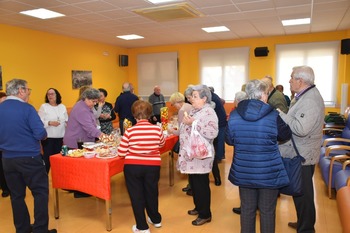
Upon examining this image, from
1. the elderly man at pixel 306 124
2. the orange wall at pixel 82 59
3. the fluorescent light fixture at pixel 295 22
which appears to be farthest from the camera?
the orange wall at pixel 82 59

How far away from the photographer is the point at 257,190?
2.26m

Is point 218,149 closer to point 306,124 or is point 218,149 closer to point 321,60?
point 306,124

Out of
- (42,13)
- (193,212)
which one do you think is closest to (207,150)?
(193,212)

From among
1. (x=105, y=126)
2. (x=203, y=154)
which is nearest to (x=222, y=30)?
(x=105, y=126)

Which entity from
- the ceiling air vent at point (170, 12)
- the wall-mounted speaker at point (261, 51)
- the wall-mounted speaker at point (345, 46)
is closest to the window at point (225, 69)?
the wall-mounted speaker at point (261, 51)

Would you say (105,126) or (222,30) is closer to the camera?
(105,126)

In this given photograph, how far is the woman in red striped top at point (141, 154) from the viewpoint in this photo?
2625 millimetres

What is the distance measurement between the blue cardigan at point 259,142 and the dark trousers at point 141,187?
91 centimetres

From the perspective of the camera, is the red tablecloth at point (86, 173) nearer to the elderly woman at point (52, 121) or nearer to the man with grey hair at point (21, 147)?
the man with grey hair at point (21, 147)

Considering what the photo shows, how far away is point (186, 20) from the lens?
6023 millimetres

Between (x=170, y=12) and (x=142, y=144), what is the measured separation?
3311 millimetres

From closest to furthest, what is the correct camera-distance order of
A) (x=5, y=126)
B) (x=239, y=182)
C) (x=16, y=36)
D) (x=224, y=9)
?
(x=239, y=182) → (x=5, y=126) → (x=224, y=9) → (x=16, y=36)

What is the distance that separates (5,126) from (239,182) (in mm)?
2072

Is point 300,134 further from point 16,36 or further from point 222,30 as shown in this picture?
point 16,36
